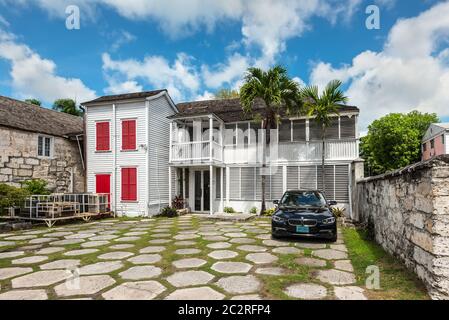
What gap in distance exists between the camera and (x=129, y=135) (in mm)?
14359

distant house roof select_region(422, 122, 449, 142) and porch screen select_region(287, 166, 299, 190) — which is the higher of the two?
distant house roof select_region(422, 122, 449, 142)

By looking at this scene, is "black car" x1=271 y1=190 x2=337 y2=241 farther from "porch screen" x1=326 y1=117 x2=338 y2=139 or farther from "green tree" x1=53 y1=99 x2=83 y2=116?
"green tree" x1=53 y1=99 x2=83 y2=116

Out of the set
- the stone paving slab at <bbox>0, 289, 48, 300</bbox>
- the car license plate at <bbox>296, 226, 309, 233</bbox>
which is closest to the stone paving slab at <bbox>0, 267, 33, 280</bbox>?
the stone paving slab at <bbox>0, 289, 48, 300</bbox>

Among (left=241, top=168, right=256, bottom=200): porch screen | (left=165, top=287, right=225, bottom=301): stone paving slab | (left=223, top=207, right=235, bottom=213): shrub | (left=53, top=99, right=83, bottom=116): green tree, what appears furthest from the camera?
(left=53, top=99, right=83, bottom=116): green tree

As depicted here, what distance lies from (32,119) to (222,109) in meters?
10.8

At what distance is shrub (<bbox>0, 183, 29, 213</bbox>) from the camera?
11117 mm

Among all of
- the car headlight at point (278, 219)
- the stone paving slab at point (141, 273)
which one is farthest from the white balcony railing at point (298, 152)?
the stone paving slab at point (141, 273)

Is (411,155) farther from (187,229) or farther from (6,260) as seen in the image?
(6,260)

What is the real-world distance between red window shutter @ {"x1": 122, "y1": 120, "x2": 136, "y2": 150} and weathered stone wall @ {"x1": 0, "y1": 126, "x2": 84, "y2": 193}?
3.94 meters

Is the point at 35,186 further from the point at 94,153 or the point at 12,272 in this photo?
the point at 12,272

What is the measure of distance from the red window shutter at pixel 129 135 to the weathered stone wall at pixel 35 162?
394 cm

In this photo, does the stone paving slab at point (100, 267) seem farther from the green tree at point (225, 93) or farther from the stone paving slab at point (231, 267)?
the green tree at point (225, 93)
